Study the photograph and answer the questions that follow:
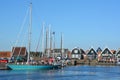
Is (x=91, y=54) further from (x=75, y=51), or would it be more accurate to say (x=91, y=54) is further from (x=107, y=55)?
(x=107, y=55)

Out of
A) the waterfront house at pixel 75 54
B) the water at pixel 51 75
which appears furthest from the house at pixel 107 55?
the water at pixel 51 75

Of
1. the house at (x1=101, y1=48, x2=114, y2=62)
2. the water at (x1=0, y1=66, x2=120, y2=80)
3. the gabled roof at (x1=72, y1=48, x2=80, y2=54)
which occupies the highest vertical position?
the gabled roof at (x1=72, y1=48, x2=80, y2=54)

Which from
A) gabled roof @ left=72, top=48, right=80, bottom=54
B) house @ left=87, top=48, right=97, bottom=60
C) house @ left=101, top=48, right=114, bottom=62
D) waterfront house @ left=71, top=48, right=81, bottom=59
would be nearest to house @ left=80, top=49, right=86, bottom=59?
waterfront house @ left=71, top=48, right=81, bottom=59

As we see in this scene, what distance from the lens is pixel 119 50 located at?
17250 centimetres

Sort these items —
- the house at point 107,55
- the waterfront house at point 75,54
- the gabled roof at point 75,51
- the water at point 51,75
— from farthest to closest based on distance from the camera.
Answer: the waterfront house at point 75,54, the gabled roof at point 75,51, the house at point 107,55, the water at point 51,75

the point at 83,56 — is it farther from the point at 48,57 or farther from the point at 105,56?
the point at 48,57

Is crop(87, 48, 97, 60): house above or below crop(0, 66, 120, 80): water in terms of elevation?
above

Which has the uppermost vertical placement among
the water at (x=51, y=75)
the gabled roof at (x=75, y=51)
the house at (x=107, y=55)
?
the gabled roof at (x=75, y=51)

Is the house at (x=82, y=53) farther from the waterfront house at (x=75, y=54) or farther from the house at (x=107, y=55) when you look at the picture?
the house at (x=107, y=55)

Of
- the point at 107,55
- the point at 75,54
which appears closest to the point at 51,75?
the point at 107,55

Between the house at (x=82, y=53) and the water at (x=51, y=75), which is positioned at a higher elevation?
the house at (x=82, y=53)

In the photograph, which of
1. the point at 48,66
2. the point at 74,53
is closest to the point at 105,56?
the point at 74,53

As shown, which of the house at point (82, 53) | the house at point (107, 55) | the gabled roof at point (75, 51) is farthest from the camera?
the house at point (82, 53)

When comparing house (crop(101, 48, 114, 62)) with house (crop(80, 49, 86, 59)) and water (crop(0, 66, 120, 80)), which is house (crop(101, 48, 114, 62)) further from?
water (crop(0, 66, 120, 80))
